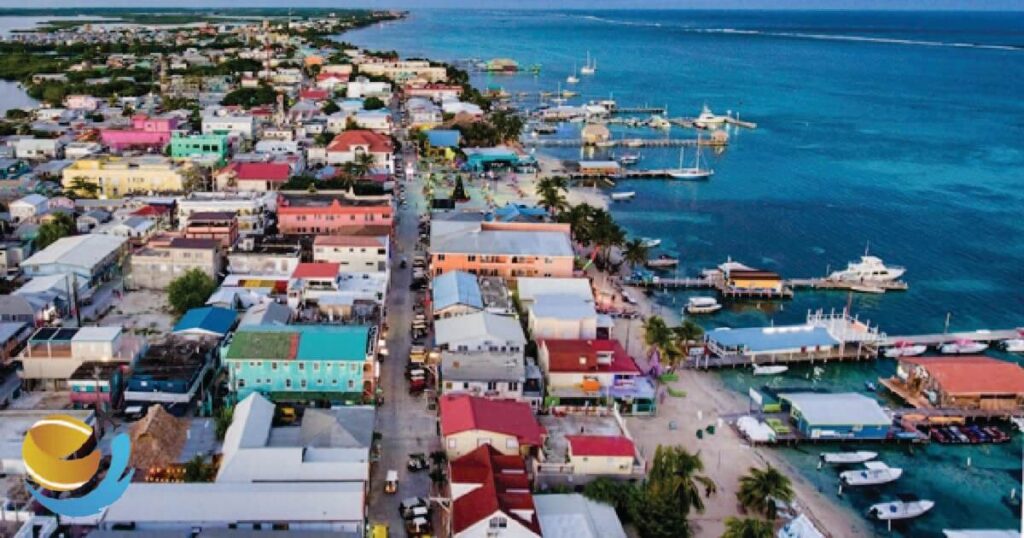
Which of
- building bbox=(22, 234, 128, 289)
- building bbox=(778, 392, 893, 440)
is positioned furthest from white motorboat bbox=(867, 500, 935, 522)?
building bbox=(22, 234, 128, 289)

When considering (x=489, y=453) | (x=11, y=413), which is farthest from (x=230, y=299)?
(x=489, y=453)

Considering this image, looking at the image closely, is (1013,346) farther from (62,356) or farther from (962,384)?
(62,356)

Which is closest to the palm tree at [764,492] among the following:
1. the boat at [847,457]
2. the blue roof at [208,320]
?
the boat at [847,457]

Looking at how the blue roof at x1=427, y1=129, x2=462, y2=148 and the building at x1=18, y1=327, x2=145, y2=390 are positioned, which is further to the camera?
the blue roof at x1=427, y1=129, x2=462, y2=148

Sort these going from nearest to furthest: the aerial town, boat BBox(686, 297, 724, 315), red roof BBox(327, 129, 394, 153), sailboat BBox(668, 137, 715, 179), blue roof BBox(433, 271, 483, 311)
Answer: the aerial town
blue roof BBox(433, 271, 483, 311)
boat BBox(686, 297, 724, 315)
red roof BBox(327, 129, 394, 153)
sailboat BBox(668, 137, 715, 179)

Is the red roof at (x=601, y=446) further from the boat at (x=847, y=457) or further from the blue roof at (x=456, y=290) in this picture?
the blue roof at (x=456, y=290)

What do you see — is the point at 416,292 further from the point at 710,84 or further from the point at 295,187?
the point at 710,84

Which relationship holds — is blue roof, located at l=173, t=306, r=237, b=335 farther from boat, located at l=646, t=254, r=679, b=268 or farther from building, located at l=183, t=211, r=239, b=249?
boat, located at l=646, t=254, r=679, b=268
